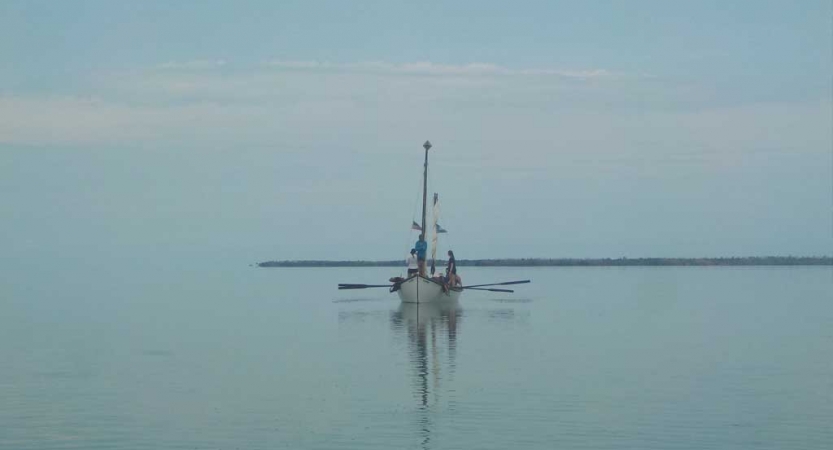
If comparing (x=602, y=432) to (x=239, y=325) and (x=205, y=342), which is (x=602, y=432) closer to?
(x=205, y=342)

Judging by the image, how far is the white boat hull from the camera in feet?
148

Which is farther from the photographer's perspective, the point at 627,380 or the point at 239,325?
the point at 239,325

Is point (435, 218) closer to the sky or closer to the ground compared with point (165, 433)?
closer to the sky

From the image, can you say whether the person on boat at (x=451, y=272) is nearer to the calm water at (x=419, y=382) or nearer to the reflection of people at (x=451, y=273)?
the reflection of people at (x=451, y=273)

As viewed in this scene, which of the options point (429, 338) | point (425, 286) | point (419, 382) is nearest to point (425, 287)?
point (425, 286)

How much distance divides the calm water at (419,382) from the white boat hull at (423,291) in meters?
2.91

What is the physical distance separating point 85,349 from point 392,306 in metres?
21.1

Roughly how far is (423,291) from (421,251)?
2.20m

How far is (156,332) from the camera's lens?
3616cm

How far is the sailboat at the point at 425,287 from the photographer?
45.3m

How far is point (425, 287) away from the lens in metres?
45.7

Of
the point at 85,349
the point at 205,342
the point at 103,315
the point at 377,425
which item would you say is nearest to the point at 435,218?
the point at 103,315

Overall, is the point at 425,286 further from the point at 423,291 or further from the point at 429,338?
the point at 429,338

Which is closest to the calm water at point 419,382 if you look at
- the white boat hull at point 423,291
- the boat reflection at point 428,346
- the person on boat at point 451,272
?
the boat reflection at point 428,346
